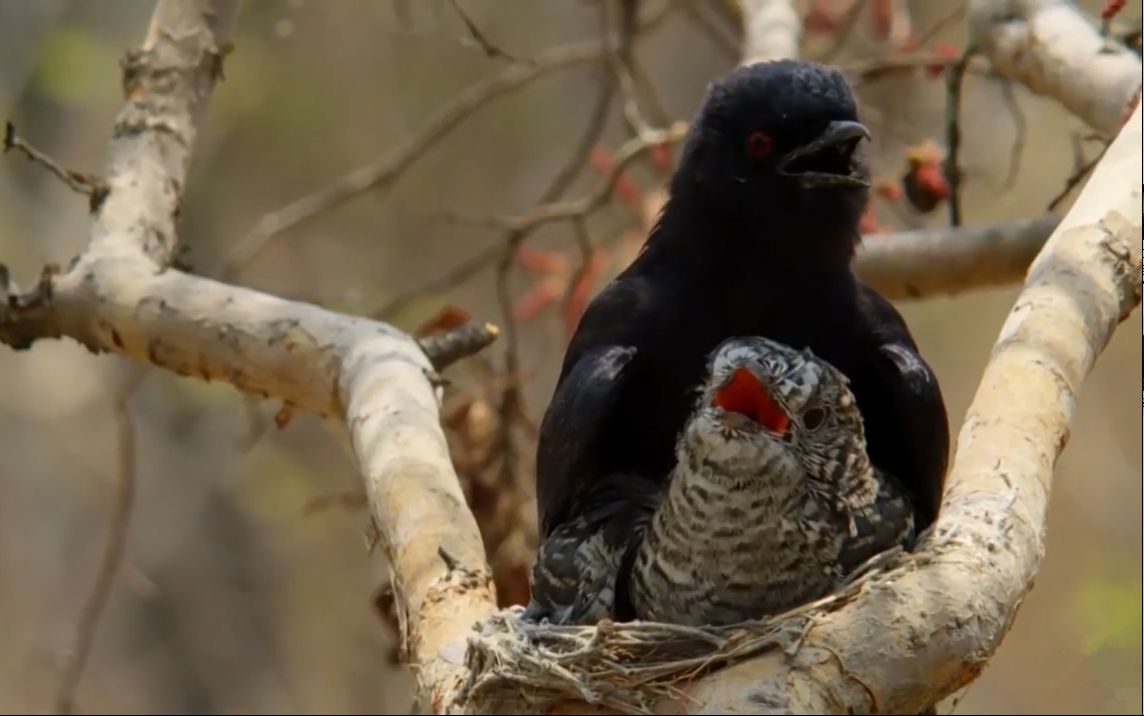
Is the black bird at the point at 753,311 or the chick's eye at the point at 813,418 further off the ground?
the black bird at the point at 753,311

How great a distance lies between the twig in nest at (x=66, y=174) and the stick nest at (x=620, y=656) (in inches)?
60.1

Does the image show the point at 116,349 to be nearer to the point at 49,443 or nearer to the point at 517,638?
the point at 517,638

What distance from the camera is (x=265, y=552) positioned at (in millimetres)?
6598

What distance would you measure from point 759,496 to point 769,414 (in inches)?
4.9

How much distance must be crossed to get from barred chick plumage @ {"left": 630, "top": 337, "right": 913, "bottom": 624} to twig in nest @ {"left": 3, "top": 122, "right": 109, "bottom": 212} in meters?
1.51

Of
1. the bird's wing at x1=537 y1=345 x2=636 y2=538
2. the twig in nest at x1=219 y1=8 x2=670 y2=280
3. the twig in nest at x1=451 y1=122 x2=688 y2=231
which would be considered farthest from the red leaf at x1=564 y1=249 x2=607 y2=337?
the bird's wing at x1=537 y1=345 x2=636 y2=538

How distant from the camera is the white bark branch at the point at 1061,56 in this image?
2.87 meters

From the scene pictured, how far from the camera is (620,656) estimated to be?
1.75 meters

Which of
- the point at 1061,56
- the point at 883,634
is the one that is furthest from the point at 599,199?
the point at 883,634

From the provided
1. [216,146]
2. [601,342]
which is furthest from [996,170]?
[601,342]

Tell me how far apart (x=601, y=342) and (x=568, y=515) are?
0.28 meters

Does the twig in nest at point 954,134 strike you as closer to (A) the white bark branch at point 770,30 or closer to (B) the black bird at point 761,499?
(A) the white bark branch at point 770,30

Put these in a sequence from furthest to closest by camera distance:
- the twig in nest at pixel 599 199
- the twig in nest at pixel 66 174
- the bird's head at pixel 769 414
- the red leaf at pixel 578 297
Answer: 1. the red leaf at pixel 578 297
2. the twig in nest at pixel 599 199
3. the twig in nest at pixel 66 174
4. the bird's head at pixel 769 414

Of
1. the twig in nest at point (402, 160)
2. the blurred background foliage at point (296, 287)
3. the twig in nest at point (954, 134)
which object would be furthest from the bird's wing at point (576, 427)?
the blurred background foliage at point (296, 287)
